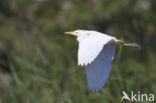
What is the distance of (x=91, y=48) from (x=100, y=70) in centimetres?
19

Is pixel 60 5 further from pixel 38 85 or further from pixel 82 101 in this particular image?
pixel 82 101

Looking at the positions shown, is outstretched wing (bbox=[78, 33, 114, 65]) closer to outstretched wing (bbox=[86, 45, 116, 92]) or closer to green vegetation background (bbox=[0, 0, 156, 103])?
outstretched wing (bbox=[86, 45, 116, 92])

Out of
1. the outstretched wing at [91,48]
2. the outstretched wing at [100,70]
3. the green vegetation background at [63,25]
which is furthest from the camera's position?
the green vegetation background at [63,25]

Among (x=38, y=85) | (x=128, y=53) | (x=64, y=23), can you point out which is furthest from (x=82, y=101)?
(x=64, y=23)

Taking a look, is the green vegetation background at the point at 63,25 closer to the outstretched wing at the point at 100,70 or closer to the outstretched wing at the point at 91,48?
the outstretched wing at the point at 100,70

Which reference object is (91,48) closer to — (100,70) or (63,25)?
(100,70)

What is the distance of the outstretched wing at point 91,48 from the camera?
1.01 meters

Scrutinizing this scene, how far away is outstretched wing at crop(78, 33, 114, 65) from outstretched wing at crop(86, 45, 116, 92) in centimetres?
14

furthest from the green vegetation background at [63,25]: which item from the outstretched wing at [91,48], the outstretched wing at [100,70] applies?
the outstretched wing at [91,48]

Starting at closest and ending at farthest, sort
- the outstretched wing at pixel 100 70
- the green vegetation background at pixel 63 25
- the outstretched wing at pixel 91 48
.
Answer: the outstretched wing at pixel 91 48 → the outstretched wing at pixel 100 70 → the green vegetation background at pixel 63 25

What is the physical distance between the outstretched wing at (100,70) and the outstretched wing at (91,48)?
0.45 ft

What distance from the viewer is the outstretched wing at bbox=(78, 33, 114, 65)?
3.31 ft

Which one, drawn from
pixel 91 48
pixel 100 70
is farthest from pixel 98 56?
pixel 91 48

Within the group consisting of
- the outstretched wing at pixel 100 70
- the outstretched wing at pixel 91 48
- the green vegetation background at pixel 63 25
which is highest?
the outstretched wing at pixel 91 48
